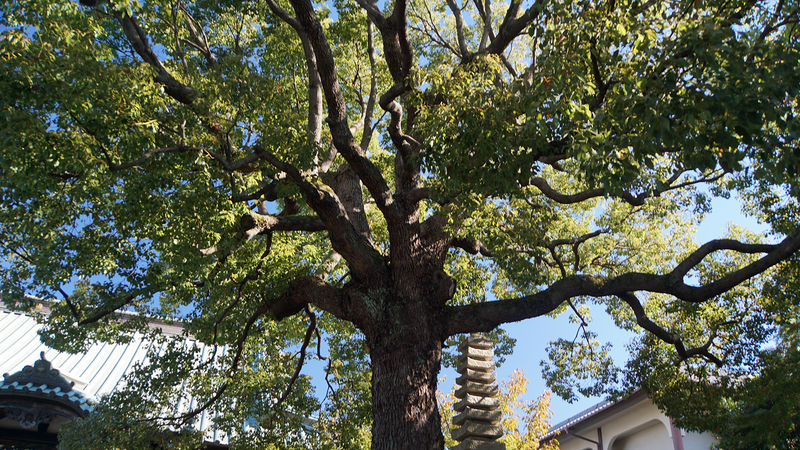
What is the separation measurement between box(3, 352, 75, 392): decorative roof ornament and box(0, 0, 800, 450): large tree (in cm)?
86

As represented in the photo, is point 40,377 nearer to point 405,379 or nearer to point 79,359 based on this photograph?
point 79,359

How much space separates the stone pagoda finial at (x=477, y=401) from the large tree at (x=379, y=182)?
1.49 m

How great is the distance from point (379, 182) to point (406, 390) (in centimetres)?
320

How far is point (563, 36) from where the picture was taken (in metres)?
5.73

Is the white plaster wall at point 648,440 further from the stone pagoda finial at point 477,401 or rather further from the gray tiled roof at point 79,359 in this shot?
the gray tiled roof at point 79,359

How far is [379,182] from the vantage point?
7695 mm

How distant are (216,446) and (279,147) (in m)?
6.79

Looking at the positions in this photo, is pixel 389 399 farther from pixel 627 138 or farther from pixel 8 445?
pixel 8 445

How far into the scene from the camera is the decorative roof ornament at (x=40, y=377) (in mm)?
9773

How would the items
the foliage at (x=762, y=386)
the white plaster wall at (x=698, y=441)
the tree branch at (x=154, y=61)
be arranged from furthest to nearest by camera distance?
the white plaster wall at (x=698, y=441) < the tree branch at (x=154, y=61) < the foliage at (x=762, y=386)

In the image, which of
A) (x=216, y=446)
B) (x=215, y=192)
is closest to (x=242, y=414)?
(x=216, y=446)

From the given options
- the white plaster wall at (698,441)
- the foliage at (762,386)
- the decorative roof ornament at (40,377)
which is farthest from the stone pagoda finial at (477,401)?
the white plaster wall at (698,441)

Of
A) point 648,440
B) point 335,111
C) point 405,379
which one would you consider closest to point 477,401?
point 405,379

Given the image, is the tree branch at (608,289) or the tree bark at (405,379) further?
the tree branch at (608,289)
